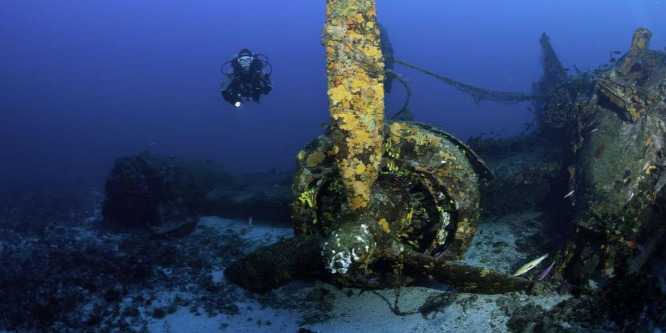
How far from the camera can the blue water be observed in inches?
1626

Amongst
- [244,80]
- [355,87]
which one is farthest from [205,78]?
[355,87]

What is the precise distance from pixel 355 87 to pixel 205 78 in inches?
5699

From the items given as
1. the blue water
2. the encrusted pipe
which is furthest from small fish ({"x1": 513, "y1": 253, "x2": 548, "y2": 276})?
the blue water

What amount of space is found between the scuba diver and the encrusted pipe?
8.95 meters

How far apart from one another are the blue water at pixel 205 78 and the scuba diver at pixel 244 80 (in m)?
10.2

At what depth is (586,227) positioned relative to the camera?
210 inches

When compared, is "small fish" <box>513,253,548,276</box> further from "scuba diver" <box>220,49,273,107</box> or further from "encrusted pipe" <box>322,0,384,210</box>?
"scuba diver" <box>220,49,273,107</box>

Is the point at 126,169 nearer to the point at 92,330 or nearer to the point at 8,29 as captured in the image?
the point at 92,330

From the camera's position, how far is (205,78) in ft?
450

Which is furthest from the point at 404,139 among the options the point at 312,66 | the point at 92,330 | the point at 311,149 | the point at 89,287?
the point at 312,66

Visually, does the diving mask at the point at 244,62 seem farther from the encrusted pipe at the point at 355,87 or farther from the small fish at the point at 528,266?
the small fish at the point at 528,266

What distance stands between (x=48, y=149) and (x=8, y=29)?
170059 millimetres

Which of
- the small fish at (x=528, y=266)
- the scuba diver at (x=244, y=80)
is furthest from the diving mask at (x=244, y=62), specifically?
the small fish at (x=528, y=266)

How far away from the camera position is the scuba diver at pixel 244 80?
41.0 feet
